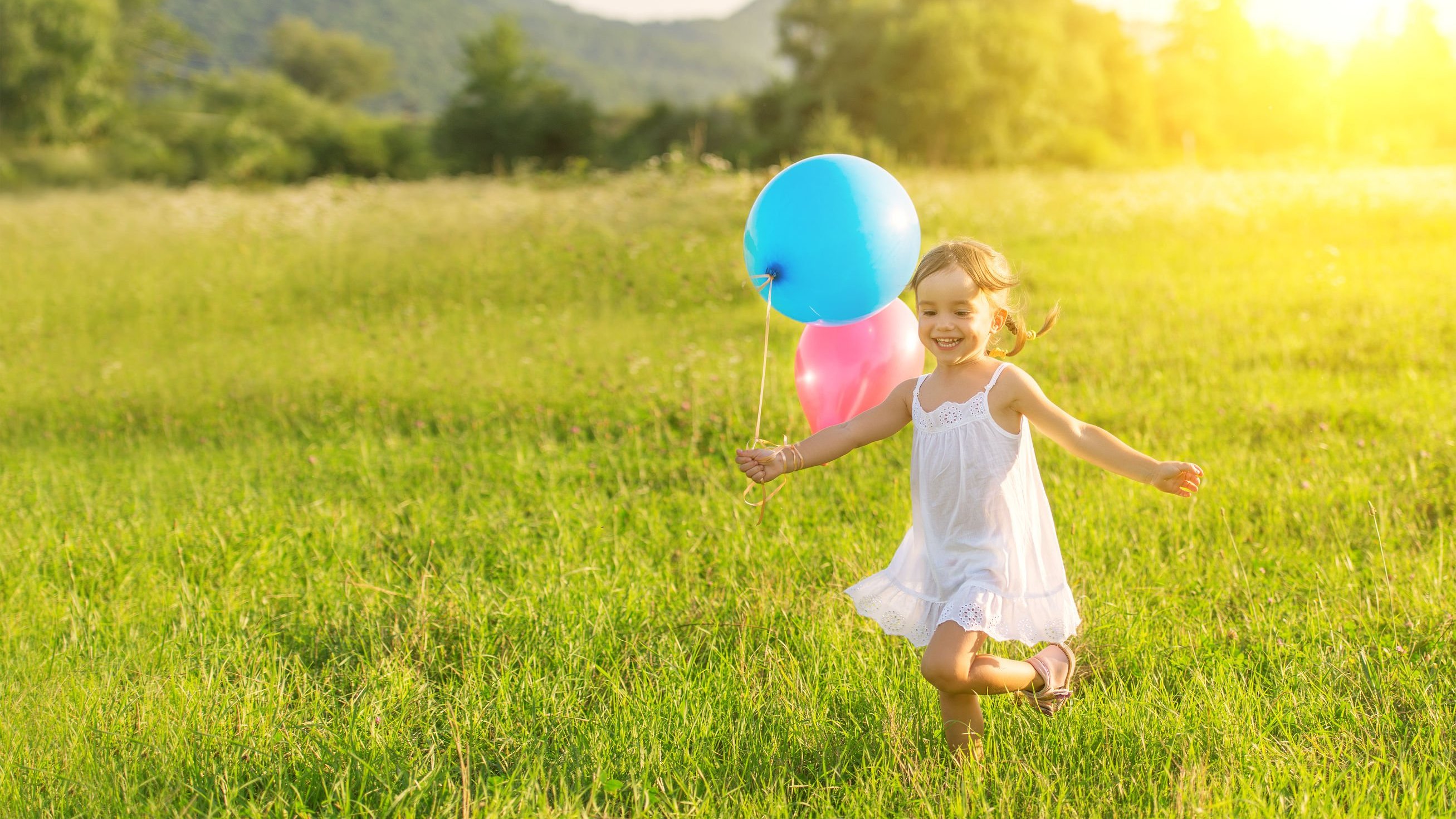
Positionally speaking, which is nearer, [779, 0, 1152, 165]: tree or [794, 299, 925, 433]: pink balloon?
[794, 299, 925, 433]: pink balloon

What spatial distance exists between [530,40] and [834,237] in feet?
141

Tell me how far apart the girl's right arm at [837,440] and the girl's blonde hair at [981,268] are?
0.33 m

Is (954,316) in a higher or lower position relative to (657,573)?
higher

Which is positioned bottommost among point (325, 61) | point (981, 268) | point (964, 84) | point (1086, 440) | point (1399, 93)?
point (1086, 440)

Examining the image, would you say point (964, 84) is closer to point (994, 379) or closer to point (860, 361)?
point (860, 361)

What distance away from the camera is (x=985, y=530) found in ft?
8.11

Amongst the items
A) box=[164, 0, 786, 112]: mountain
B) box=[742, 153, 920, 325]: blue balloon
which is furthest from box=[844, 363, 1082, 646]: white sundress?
box=[164, 0, 786, 112]: mountain

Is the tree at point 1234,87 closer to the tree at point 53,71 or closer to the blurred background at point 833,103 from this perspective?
the blurred background at point 833,103

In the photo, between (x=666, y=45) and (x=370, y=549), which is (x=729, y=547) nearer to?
(x=370, y=549)

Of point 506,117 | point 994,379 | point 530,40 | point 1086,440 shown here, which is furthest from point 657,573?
point 530,40

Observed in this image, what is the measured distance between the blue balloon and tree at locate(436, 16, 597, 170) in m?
33.9

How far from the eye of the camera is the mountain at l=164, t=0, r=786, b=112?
74.4 m

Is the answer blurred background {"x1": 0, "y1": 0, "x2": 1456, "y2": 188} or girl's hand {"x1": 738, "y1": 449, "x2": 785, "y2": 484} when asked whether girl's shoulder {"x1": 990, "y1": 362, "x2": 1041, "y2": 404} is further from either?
blurred background {"x1": 0, "y1": 0, "x2": 1456, "y2": 188}

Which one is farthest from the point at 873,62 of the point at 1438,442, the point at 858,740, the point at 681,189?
the point at 858,740
